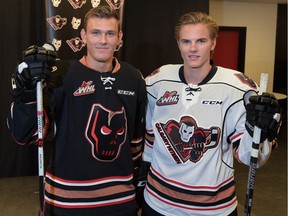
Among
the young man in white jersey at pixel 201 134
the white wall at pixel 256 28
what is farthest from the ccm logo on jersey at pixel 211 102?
the white wall at pixel 256 28

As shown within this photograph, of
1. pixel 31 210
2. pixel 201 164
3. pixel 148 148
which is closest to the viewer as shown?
pixel 201 164

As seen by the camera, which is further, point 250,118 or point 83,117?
point 83,117

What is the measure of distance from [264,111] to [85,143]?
0.78m

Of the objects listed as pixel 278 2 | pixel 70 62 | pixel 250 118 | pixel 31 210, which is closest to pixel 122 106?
pixel 70 62

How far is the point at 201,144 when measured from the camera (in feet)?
5.43

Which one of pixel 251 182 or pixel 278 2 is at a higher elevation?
pixel 278 2

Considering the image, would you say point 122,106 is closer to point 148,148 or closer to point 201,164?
point 148,148

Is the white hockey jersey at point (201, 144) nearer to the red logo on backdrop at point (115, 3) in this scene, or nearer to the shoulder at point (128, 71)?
the shoulder at point (128, 71)

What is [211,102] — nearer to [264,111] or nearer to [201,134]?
[201,134]

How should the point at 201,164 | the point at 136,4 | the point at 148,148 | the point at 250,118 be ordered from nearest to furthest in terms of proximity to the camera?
the point at 250,118 < the point at 201,164 < the point at 148,148 < the point at 136,4

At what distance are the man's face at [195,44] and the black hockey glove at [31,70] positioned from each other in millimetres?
585

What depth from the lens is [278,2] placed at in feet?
24.4

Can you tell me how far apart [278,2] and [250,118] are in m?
6.71

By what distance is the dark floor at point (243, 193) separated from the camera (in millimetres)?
3416
